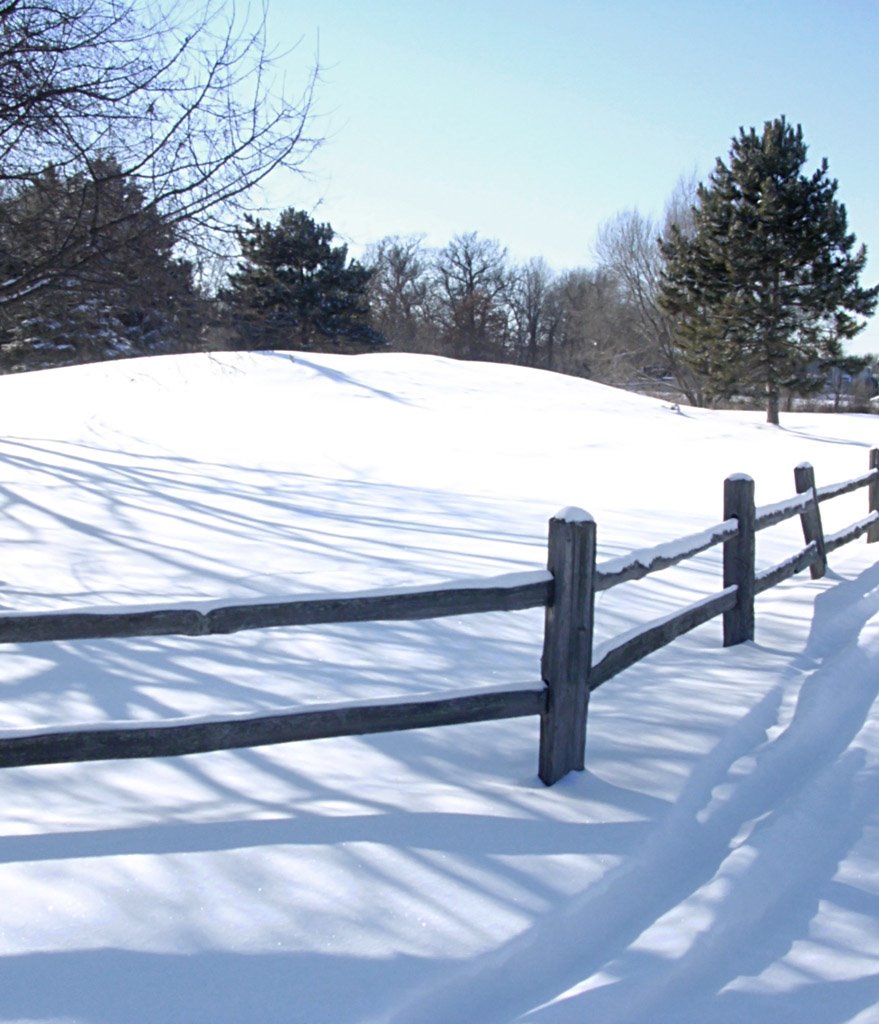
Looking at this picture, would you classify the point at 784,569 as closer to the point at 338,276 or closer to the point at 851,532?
the point at 851,532

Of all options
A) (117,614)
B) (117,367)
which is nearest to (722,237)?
(117,367)

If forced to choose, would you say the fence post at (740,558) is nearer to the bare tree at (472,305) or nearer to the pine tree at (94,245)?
the pine tree at (94,245)

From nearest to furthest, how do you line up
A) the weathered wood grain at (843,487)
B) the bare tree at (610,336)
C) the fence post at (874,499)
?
the weathered wood grain at (843,487) → the fence post at (874,499) → the bare tree at (610,336)

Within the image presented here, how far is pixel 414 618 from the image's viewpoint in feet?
11.8

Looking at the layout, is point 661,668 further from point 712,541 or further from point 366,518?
point 366,518

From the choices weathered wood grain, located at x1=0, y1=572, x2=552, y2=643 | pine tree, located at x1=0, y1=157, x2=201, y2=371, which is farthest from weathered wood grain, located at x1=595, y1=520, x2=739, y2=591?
pine tree, located at x1=0, y1=157, x2=201, y2=371

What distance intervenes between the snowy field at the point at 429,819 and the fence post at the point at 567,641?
0.59 ft

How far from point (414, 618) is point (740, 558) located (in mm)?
3274

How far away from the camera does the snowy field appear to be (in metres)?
2.67

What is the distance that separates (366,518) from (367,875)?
7.62 meters

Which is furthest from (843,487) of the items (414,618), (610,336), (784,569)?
(610,336)

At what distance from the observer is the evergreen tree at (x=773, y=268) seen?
28656mm

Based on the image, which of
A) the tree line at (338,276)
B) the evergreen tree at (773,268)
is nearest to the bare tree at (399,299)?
the tree line at (338,276)

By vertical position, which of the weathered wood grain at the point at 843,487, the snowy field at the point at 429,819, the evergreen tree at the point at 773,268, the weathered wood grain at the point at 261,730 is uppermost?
the evergreen tree at the point at 773,268
